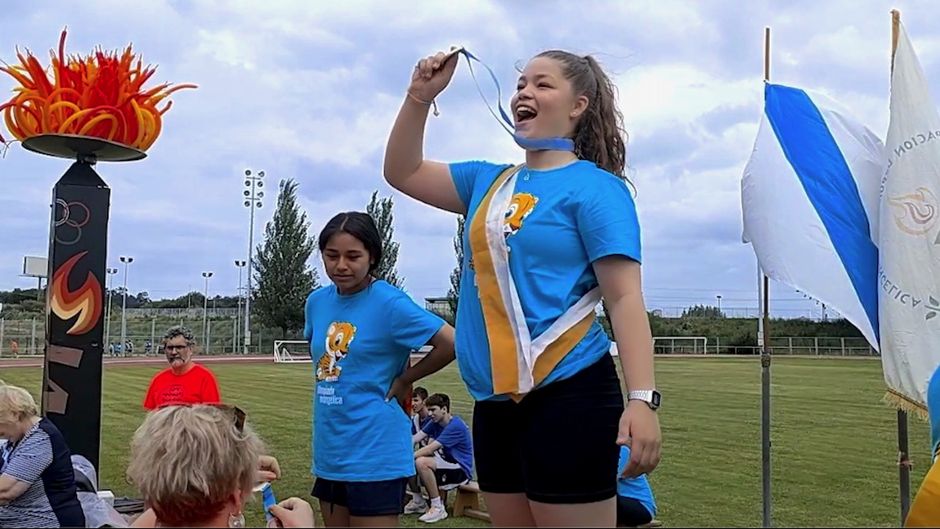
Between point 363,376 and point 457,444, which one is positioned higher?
point 363,376

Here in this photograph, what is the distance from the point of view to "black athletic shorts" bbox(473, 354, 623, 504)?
2.09 m

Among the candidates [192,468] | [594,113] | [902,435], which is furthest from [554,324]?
[902,435]

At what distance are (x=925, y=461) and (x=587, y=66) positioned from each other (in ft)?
31.1

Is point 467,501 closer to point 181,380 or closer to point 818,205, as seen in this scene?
point 181,380

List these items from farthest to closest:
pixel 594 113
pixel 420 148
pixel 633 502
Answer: pixel 633 502, pixel 420 148, pixel 594 113

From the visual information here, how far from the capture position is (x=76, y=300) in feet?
23.2

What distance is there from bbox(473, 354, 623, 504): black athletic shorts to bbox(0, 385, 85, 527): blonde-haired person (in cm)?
296

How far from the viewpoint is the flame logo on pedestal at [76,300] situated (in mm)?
7004

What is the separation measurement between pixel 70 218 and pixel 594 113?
5.77 m

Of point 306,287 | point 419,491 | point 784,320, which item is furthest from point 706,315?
point 419,491

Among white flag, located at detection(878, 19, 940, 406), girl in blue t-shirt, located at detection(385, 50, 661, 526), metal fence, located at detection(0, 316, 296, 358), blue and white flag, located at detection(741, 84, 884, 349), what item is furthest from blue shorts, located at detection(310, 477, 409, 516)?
metal fence, located at detection(0, 316, 296, 358)

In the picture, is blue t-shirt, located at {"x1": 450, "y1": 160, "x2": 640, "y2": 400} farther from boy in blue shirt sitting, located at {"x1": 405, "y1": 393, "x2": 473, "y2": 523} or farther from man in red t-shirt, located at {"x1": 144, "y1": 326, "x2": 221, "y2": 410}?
boy in blue shirt sitting, located at {"x1": 405, "y1": 393, "x2": 473, "y2": 523}

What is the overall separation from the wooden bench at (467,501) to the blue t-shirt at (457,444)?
9.3 inches

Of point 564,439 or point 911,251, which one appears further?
point 911,251
